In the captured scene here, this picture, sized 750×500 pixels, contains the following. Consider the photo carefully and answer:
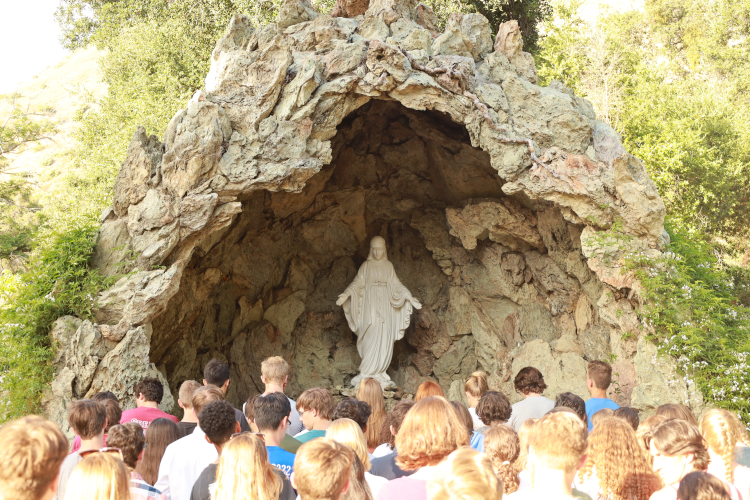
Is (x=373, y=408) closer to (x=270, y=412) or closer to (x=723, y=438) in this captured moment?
(x=270, y=412)

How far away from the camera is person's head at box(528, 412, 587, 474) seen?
2.56 meters

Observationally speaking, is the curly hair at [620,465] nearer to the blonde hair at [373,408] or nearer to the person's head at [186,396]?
the blonde hair at [373,408]

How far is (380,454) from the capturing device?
13.0 ft

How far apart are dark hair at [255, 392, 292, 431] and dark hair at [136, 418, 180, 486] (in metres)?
0.74

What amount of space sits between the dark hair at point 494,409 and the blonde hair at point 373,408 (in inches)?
30.9

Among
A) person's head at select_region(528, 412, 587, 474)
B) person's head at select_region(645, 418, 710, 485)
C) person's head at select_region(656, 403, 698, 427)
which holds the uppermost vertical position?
person's head at select_region(656, 403, 698, 427)

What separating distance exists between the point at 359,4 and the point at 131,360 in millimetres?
5832

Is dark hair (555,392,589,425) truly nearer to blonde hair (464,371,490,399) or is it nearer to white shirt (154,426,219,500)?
blonde hair (464,371,490,399)

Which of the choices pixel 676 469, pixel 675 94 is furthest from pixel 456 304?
pixel 675 94

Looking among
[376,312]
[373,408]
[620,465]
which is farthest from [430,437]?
[376,312]

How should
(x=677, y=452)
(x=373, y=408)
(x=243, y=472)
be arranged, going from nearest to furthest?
1. (x=243, y=472)
2. (x=677, y=452)
3. (x=373, y=408)

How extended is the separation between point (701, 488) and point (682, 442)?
18.7 inches

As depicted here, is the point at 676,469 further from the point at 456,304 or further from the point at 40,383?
the point at 456,304

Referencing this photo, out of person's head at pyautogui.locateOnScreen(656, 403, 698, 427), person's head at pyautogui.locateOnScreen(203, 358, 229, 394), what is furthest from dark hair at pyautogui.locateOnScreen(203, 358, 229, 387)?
person's head at pyautogui.locateOnScreen(656, 403, 698, 427)
